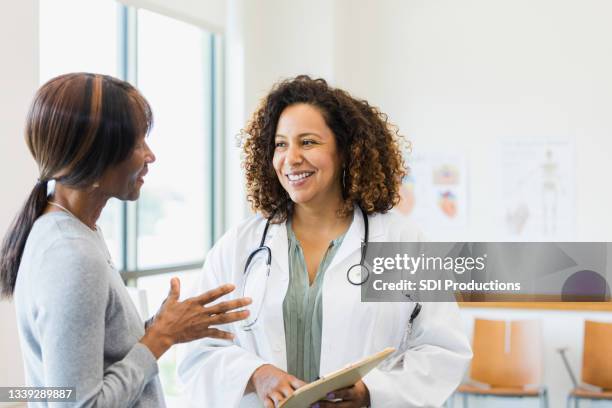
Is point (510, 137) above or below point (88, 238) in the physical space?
above

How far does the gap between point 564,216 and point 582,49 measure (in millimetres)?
1005

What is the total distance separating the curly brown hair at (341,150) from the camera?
68.1 inches

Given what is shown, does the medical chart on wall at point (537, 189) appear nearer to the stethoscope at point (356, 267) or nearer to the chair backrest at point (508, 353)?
the chair backrest at point (508, 353)

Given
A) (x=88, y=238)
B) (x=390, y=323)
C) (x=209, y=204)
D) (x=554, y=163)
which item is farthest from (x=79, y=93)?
(x=554, y=163)

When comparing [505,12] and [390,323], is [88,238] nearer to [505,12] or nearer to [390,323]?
[390,323]

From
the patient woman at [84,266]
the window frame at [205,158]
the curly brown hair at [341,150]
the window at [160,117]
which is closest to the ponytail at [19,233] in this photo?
the patient woman at [84,266]

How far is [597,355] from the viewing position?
3508mm

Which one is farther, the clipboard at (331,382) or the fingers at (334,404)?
the fingers at (334,404)

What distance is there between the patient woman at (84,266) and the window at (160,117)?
6.54ft

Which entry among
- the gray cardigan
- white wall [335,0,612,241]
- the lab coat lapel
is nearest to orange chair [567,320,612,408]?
white wall [335,0,612,241]

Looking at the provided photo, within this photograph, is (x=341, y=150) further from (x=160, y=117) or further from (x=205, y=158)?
(x=205, y=158)

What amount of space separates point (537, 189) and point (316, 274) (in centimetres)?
274

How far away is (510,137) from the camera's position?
4.02 meters

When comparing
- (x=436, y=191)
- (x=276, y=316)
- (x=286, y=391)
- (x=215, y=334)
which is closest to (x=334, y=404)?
(x=286, y=391)
